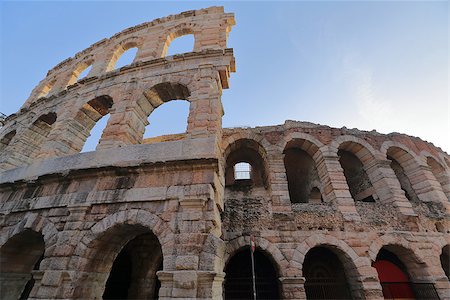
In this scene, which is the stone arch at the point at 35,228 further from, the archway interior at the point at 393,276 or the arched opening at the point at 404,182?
the arched opening at the point at 404,182

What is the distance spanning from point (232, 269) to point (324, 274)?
340 cm

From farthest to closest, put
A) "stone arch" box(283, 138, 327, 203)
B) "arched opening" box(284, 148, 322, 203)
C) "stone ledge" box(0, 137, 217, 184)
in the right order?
1. "arched opening" box(284, 148, 322, 203)
2. "stone arch" box(283, 138, 327, 203)
3. "stone ledge" box(0, 137, 217, 184)

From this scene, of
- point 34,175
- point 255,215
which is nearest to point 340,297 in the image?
point 255,215

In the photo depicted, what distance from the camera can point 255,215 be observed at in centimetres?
677

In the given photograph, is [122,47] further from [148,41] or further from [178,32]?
[178,32]

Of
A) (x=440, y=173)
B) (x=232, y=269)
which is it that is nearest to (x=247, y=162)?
(x=232, y=269)

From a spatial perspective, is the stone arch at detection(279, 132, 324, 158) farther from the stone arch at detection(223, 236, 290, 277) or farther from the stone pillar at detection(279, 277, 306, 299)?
the stone pillar at detection(279, 277, 306, 299)

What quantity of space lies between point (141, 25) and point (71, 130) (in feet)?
19.8

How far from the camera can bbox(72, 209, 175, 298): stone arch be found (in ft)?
13.2

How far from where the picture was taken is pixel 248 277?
282 inches

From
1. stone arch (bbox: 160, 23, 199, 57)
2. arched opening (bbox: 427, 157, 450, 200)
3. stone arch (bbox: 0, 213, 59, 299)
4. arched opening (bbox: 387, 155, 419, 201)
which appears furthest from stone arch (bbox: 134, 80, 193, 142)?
arched opening (bbox: 427, 157, 450, 200)

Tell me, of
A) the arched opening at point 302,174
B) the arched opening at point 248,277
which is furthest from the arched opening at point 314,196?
the arched opening at point 248,277

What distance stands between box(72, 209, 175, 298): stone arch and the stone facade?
0.02 m

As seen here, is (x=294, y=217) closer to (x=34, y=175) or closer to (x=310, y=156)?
(x=310, y=156)
